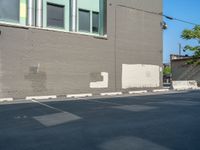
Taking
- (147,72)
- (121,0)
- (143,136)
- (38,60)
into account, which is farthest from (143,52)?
(143,136)

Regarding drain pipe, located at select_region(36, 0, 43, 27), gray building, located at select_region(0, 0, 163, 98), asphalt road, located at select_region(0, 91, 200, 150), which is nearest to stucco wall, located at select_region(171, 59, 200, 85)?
gray building, located at select_region(0, 0, 163, 98)

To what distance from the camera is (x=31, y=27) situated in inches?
705

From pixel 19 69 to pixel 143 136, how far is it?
512 inches

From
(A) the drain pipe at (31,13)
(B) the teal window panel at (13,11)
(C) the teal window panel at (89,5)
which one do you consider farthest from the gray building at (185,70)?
(B) the teal window panel at (13,11)

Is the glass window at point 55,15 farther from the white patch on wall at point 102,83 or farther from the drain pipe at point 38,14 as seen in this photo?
the white patch on wall at point 102,83

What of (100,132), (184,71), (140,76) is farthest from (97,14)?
(184,71)

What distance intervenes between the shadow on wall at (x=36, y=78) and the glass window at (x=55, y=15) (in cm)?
359

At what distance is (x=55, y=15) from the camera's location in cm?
1939

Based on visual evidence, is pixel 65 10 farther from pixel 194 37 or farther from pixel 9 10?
pixel 194 37

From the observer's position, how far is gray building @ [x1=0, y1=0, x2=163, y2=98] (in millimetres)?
17406

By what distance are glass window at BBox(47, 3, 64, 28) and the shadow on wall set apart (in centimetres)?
359

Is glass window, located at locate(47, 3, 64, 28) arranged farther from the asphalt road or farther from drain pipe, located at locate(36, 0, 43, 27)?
the asphalt road

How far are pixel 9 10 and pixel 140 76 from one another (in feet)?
40.2

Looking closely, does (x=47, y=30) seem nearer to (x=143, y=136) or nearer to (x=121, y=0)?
(x=121, y=0)
